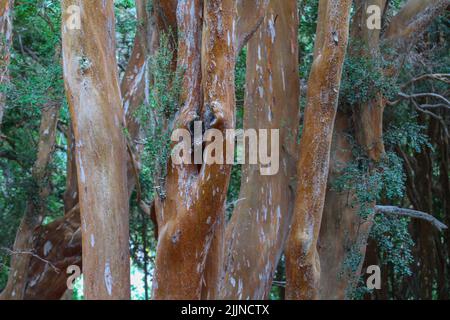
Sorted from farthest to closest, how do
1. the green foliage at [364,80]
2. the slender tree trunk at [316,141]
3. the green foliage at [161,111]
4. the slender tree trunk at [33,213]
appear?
the slender tree trunk at [33,213]
the green foliage at [364,80]
the slender tree trunk at [316,141]
the green foliage at [161,111]

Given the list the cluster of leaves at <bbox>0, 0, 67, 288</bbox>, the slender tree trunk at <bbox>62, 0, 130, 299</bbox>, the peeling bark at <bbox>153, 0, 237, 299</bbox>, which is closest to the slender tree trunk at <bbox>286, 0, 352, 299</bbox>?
the peeling bark at <bbox>153, 0, 237, 299</bbox>

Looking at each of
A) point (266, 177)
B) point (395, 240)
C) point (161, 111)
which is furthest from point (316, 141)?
point (395, 240)

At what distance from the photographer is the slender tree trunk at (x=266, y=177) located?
27.3ft

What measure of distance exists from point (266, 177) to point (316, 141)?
Result: 3.95ft

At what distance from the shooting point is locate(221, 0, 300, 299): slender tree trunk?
27.3ft

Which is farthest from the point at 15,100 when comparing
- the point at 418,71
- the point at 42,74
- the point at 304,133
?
the point at 418,71

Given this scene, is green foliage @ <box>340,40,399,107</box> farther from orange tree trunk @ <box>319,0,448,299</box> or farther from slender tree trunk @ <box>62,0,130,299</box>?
slender tree trunk @ <box>62,0,130,299</box>

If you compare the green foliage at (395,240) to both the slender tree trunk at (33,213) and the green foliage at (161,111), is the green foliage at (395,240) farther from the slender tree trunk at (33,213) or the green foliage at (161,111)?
the slender tree trunk at (33,213)

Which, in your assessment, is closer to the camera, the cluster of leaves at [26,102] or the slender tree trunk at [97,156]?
the slender tree trunk at [97,156]

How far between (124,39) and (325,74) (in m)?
6.68

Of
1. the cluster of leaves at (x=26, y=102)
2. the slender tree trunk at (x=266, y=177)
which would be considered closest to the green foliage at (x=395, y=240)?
the slender tree trunk at (x=266, y=177)

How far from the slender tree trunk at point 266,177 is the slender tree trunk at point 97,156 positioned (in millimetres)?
1711

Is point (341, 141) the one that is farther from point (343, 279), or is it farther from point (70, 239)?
point (70, 239)

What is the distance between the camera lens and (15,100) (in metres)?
9.07
